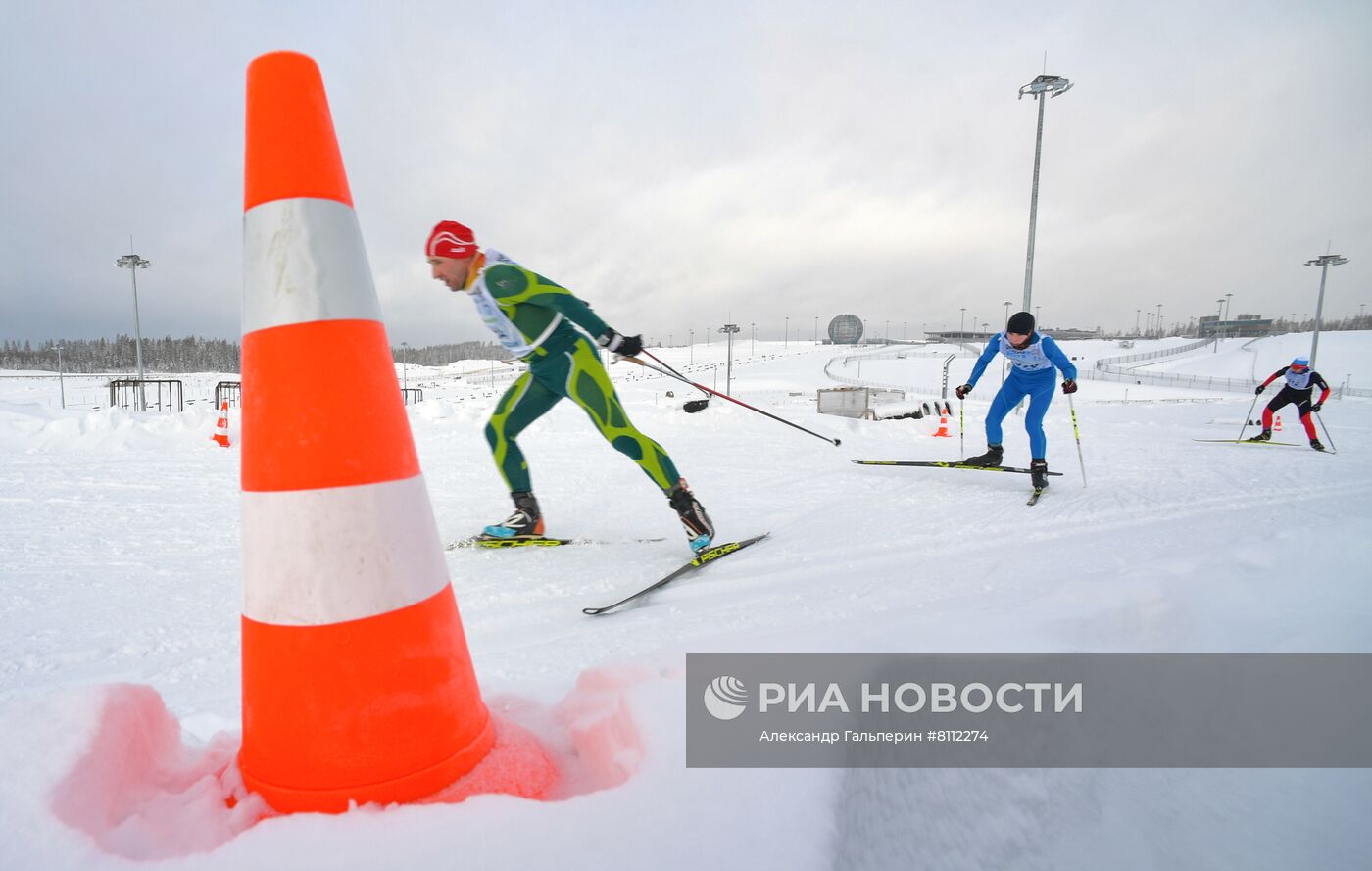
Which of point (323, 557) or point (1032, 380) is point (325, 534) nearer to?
point (323, 557)

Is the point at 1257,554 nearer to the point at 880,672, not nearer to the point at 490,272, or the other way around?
the point at 880,672

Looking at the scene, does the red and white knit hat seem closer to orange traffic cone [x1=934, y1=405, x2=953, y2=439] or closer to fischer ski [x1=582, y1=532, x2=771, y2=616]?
fischer ski [x1=582, y1=532, x2=771, y2=616]

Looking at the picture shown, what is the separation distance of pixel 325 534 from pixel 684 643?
1.24m

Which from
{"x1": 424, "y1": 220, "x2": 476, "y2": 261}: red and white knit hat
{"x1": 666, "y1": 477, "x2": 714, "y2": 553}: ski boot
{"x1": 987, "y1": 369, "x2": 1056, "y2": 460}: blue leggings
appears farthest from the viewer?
{"x1": 987, "y1": 369, "x2": 1056, "y2": 460}: blue leggings

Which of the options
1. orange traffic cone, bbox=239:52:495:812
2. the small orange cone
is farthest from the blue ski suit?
the small orange cone

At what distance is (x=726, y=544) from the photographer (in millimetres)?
3646

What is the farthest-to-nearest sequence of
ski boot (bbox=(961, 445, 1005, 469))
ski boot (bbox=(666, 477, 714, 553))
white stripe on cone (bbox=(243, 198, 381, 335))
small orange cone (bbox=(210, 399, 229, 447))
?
small orange cone (bbox=(210, 399, 229, 447)) → ski boot (bbox=(961, 445, 1005, 469)) → ski boot (bbox=(666, 477, 714, 553)) → white stripe on cone (bbox=(243, 198, 381, 335))

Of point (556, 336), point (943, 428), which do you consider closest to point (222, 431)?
point (556, 336)

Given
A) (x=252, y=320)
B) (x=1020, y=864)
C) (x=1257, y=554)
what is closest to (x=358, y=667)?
(x=252, y=320)

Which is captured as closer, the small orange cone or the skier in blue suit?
the skier in blue suit

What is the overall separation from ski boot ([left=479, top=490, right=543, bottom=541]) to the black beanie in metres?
4.86

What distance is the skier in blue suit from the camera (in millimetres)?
5916

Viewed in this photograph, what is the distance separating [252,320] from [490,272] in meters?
2.23

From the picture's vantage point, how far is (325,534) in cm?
120
